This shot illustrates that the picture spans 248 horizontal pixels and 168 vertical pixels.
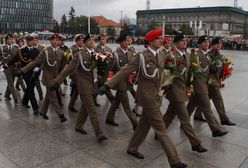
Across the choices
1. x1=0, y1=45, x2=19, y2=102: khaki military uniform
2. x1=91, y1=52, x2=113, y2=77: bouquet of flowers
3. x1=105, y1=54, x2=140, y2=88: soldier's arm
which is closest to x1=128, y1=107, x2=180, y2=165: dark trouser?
x1=105, y1=54, x2=140, y2=88: soldier's arm

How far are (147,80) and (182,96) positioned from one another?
0.83 meters

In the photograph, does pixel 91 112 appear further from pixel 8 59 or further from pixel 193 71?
pixel 8 59

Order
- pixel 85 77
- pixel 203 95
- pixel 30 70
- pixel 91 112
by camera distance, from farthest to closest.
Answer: pixel 30 70
pixel 203 95
pixel 85 77
pixel 91 112

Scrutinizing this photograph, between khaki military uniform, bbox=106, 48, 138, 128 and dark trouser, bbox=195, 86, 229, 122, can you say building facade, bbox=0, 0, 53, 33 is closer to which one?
khaki military uniform, bbox=106, 48, 138, 128

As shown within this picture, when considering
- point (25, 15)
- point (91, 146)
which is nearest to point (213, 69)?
point (91, 146)

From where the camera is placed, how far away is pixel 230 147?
5789 millimetres

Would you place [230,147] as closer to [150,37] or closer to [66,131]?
[150,37]

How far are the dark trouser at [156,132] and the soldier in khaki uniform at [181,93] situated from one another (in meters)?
0.68

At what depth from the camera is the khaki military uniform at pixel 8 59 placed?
8789mm

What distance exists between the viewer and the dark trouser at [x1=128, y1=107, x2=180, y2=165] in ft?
15.0

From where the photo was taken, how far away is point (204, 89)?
611 cm

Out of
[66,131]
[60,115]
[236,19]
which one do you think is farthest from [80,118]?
[236,19]

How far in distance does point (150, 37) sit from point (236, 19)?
402ft

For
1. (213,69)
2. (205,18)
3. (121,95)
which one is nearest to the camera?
(213,69)
